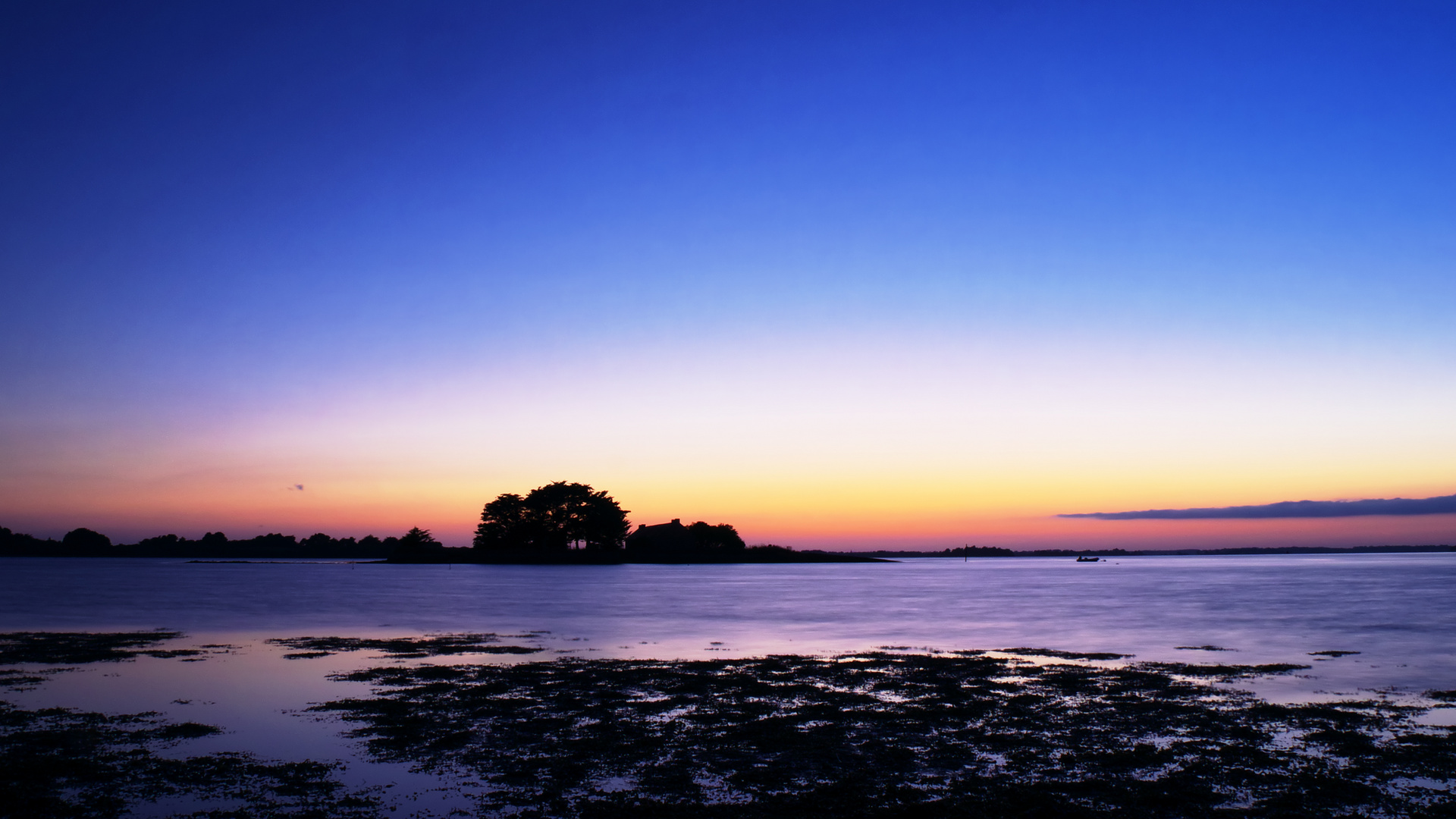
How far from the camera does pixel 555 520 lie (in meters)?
151

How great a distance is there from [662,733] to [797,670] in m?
8.03

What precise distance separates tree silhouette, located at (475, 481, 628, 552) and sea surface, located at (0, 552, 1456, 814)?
3201 inches

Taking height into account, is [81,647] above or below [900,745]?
above

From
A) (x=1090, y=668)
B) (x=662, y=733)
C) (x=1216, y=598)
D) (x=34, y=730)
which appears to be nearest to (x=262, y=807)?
(x=662, y=733)

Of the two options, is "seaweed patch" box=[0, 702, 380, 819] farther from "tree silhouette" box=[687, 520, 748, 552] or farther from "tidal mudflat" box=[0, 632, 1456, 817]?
"tree silhouette" box=[687, 520, 748, 552]

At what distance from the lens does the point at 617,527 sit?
154 metres

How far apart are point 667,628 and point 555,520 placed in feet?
396

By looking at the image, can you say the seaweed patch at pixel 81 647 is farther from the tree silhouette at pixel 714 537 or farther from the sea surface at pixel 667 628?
the tree silhouette at pixel 714 537

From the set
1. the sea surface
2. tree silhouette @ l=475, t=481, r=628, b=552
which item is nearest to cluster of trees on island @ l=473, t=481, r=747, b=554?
tree silhouette @ l=475, t=481, r=628, b=552

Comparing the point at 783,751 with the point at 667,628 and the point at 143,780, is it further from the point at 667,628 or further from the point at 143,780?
the point at 667,628

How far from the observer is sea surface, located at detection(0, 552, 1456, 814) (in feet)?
55.0

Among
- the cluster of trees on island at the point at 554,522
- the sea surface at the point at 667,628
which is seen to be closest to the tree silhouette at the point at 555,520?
the cluster of trees on island at the point at 554,522

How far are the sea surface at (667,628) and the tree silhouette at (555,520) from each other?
81.3 meters

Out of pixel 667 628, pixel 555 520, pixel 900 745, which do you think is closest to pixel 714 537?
pixel 555 520
